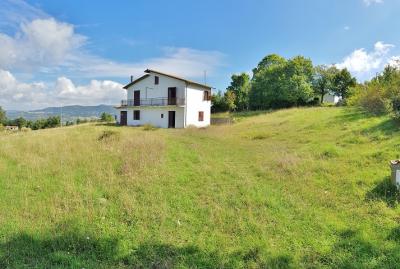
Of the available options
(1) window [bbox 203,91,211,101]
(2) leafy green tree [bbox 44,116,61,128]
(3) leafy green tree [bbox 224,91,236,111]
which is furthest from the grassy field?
(2) leafy green tree [bbox 44,116,61,128]

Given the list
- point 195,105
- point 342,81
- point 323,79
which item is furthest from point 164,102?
point 342,81

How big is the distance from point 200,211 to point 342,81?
2032 inches

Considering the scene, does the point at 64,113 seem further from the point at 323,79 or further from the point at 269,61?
the point at 323,79

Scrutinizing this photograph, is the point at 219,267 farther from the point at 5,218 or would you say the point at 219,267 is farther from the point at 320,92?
the point at 320,92

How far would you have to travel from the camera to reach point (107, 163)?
1037 centimetres

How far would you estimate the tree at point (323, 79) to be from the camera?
5150 cm

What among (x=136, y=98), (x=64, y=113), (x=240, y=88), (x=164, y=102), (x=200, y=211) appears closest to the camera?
(x=200, y=211)

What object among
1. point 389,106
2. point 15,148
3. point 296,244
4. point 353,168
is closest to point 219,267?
point 296,244

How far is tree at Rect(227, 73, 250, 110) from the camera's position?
185 feet

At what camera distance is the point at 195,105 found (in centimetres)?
3406

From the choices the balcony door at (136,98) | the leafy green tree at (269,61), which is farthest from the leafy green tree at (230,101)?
the balcony door at (136,98)

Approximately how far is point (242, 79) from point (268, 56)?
7.32 m

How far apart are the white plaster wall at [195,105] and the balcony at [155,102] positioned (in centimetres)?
104

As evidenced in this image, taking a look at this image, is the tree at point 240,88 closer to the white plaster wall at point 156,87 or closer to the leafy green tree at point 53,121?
the white plaster wall at point 156,87
